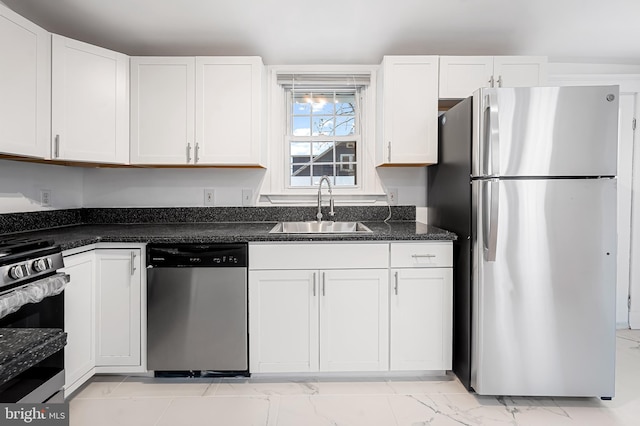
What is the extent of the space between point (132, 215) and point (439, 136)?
241cm

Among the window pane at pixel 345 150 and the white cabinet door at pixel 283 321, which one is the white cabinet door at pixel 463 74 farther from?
the white cabinet door at pixel 283 321

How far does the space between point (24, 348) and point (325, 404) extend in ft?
5.50

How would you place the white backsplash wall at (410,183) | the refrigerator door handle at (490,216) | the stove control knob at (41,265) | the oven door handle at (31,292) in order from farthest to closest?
the white backsplash wall at (410,183)
the refrigerator door handle at (490,216)
the stove control knob at (41,265)
the oven door handle at (31,292)

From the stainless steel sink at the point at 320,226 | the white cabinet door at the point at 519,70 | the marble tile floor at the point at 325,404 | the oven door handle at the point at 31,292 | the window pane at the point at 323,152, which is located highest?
the white cabinet door at the point at 519,70

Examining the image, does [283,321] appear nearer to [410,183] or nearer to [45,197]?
[410,183]

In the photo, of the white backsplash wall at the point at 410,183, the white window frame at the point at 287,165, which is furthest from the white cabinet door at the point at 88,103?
the white backsplash wall at the point at 410,183

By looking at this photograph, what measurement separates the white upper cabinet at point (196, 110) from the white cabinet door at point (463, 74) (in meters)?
1.30

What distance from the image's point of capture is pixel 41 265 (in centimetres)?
159

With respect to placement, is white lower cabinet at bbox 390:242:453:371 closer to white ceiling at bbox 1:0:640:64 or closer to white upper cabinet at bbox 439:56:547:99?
white upper cabinet at bbox 439:56:547:99

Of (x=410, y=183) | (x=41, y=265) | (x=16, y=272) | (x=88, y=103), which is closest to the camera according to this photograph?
(x=16, y=272)

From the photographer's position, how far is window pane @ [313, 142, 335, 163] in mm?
2986

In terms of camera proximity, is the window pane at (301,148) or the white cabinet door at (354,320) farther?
the window pane at (301,148)

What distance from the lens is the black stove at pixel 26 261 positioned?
145 centimetres

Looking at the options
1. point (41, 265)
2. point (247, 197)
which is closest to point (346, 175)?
point (247, 197)
